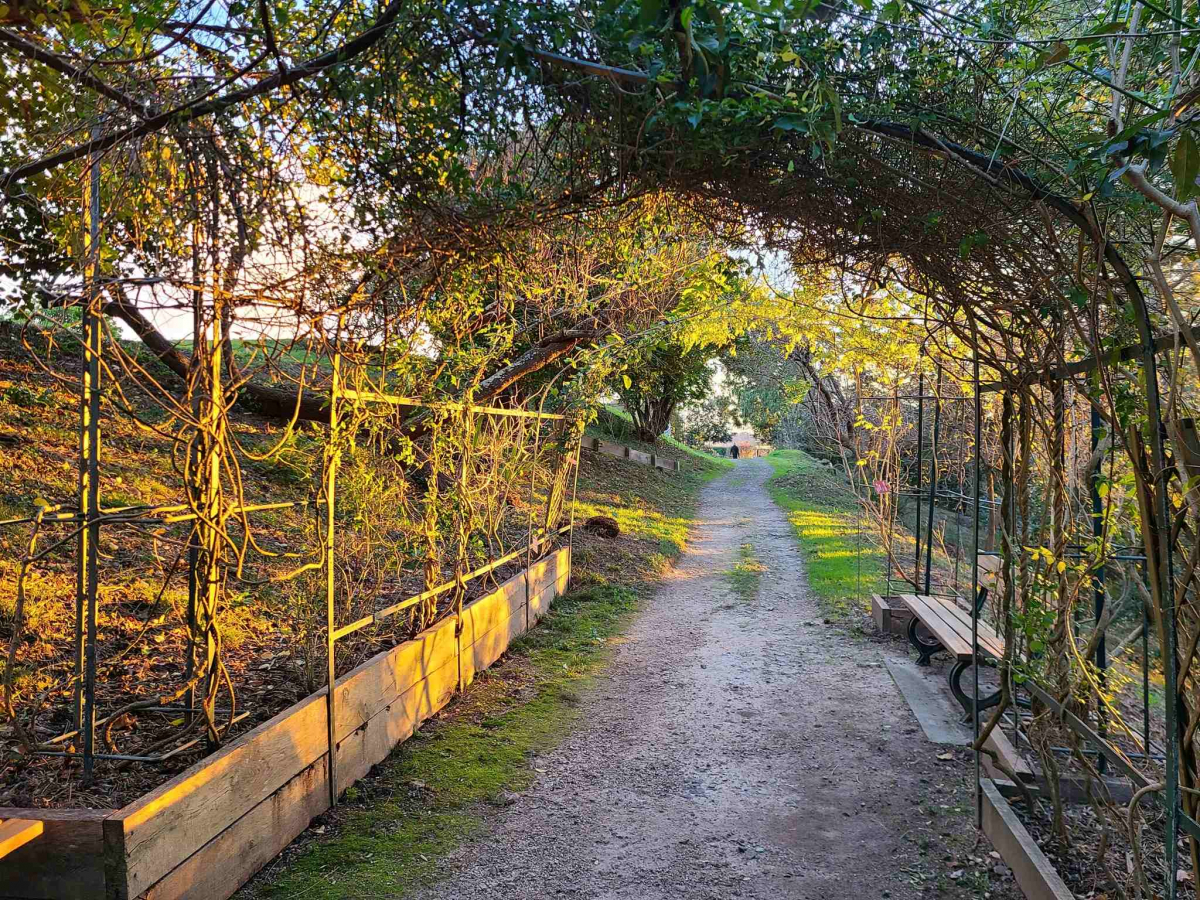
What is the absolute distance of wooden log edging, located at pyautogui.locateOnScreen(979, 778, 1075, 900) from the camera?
119 inches

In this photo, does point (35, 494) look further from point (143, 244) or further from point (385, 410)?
point (143, 244)

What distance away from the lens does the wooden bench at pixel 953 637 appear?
16.9ft

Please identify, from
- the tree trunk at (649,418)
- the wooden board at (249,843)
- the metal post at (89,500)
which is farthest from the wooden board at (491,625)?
the tree trunk at (649,418)

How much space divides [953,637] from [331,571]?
435cm

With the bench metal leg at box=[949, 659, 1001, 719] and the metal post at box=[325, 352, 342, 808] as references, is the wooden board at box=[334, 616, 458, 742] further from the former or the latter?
the bench metal leg at box=[949, 659, 1001, 719]

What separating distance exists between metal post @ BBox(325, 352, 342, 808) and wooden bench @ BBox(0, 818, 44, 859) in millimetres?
1470

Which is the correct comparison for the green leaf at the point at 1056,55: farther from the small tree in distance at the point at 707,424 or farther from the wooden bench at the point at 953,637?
the small tree in distance at the point at 707,424

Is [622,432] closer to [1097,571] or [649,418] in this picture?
[649,418]

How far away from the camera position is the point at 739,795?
441cm

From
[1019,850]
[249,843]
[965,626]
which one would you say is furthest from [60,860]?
[965,626]

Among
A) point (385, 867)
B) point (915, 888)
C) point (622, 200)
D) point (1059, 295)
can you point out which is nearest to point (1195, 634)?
point (1059, 295)

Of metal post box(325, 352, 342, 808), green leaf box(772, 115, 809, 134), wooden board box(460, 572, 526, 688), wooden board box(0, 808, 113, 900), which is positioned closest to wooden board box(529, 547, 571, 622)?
wooden board box(460, 572, 526, 688)

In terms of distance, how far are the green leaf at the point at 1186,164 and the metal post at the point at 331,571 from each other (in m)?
3.48

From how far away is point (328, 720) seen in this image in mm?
4004
